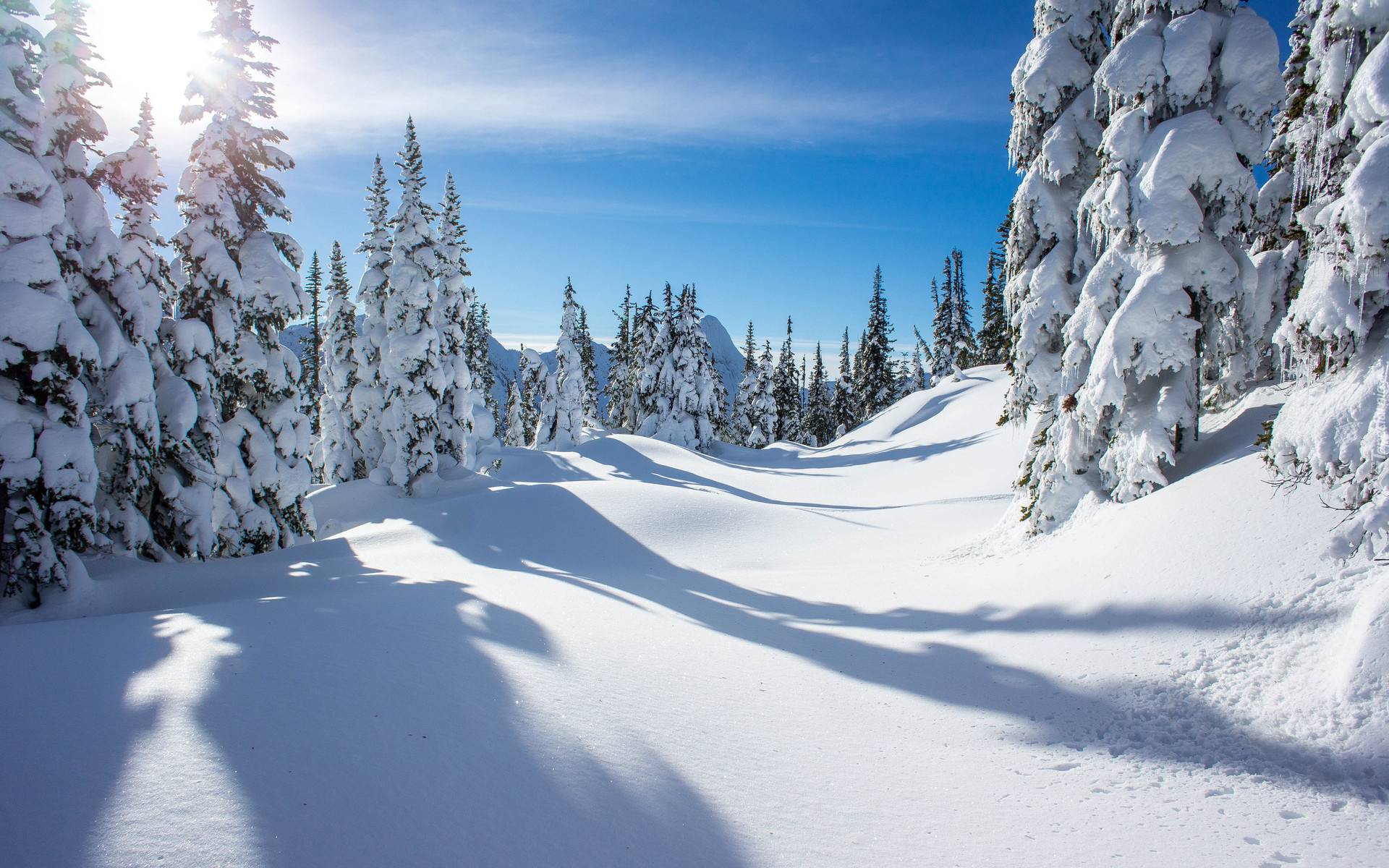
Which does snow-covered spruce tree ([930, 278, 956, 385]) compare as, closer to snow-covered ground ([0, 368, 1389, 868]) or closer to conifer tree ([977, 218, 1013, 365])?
conifer tree ([977, 218, 1013, 365])

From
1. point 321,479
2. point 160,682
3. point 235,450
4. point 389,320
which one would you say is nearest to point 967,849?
point 160,682

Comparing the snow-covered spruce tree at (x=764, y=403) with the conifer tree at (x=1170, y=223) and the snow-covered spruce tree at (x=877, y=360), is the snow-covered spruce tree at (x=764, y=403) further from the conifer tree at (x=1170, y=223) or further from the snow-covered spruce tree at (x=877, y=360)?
the conifer tree at (x=1170, y=223)

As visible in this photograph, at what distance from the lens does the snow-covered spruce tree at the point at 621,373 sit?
193ft

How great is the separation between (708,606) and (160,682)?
7151 millimetres

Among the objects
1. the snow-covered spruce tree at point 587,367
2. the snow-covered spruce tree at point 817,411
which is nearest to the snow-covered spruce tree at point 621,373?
the snow-covered spruce tree at point 587,367

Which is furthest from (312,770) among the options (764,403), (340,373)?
(764,403)

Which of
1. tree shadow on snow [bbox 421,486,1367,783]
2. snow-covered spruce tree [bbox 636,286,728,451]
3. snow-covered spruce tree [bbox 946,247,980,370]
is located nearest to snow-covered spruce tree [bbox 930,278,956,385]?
snow-covered spruce tree [bbox 946,247,980,370]

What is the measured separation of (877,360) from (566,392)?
1240 inches

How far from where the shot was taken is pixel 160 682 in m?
4.34

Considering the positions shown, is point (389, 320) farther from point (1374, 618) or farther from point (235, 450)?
point (1374, 618)

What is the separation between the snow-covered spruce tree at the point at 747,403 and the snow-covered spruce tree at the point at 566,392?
71.2 ft

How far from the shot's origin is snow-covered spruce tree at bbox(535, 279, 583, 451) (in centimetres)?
3997

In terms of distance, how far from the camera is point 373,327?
23.7 m

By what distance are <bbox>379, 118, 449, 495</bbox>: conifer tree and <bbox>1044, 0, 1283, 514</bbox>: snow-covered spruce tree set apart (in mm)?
19509
